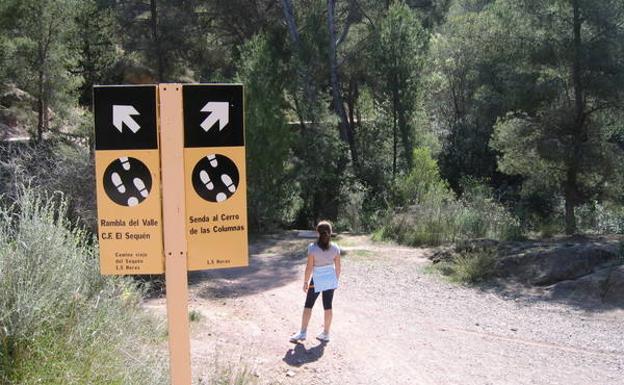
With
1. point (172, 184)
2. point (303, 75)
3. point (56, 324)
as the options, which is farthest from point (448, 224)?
point (172, 184)

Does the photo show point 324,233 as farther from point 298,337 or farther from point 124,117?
point 124,117

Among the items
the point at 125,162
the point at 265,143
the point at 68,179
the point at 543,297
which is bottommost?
the point at 543,297

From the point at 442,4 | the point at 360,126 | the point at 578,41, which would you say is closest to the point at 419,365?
the point at 578,41

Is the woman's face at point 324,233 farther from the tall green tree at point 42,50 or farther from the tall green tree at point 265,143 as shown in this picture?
the tall green tree at point 42,50

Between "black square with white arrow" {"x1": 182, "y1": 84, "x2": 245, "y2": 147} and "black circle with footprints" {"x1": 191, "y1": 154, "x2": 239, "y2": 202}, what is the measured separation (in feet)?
0.27

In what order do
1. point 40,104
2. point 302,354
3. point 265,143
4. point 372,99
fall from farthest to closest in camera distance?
point 372,99 → point 40,104 → point 265,143 → point 302,354

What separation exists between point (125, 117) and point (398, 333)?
6147 millimetres

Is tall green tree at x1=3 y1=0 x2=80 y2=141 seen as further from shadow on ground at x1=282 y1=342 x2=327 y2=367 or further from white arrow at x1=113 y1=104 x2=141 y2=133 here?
white arrow at x1=113 y1=104 x2=141 y2=133

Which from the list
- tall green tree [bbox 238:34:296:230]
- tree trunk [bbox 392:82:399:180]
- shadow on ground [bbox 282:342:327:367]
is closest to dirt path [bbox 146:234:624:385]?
shadow on ground [bbox 282:342:327:367]

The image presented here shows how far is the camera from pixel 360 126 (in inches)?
1020

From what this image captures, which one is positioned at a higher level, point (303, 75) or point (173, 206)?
point (303, 75)

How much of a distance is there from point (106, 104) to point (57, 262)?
6.10 ft

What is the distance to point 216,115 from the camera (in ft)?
10.9

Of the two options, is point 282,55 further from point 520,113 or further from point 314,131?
point 520,113
